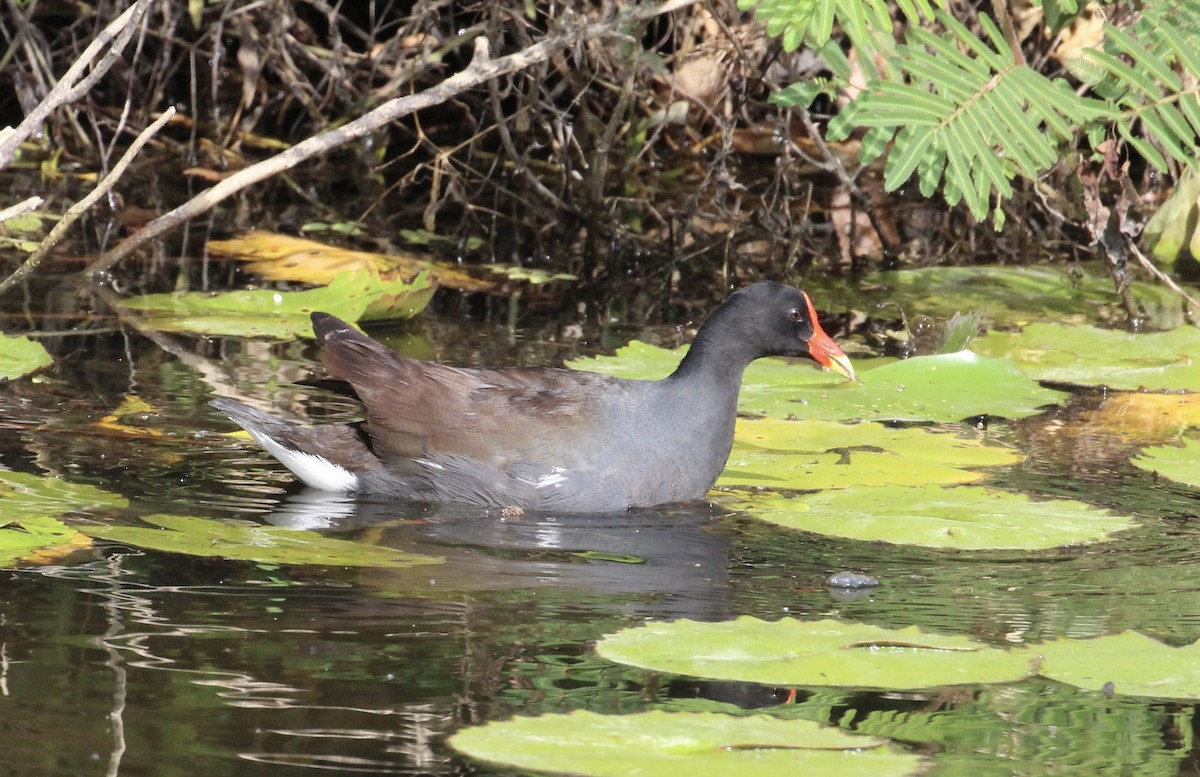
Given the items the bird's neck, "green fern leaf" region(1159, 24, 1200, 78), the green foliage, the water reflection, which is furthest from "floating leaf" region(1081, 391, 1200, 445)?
the water reflection

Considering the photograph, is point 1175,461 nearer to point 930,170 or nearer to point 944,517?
point 944,517

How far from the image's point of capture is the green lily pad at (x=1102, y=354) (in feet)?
17.0

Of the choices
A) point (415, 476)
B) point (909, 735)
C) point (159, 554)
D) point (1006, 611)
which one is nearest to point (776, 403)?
point (415, 476)

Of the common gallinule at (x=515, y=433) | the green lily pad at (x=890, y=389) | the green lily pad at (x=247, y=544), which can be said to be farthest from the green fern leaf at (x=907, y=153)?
the green lily pad at (x=247, y=544)

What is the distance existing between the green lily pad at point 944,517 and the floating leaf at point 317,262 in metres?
2.44

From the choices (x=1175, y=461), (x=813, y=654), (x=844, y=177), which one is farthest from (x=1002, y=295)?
(x=813, y=654)

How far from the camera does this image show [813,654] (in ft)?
9.30

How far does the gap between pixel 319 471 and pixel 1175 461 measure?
2.17 metres

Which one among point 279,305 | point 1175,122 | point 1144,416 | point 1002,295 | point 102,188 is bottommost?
point 279,305

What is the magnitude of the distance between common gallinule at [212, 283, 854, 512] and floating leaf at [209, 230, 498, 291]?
1756mm

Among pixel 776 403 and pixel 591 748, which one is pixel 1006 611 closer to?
pixel 591 748

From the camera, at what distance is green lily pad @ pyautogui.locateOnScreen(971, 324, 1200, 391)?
17.0 feet

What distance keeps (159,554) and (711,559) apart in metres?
1.17

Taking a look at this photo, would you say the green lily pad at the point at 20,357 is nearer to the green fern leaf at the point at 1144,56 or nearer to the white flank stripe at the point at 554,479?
the white flank stripe at the point at 554,479
